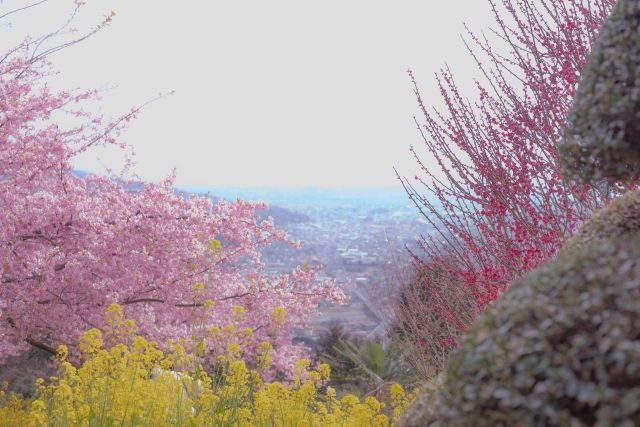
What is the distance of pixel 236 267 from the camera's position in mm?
10289

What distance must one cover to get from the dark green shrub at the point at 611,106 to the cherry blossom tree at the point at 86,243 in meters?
4.63

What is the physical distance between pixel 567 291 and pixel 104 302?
262 inches

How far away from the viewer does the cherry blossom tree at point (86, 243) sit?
7617 mm

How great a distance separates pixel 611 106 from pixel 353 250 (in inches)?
1500

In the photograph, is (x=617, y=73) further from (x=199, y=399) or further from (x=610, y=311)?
(x=199, y=399)

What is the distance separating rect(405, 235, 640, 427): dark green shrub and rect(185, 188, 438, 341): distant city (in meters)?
8.00

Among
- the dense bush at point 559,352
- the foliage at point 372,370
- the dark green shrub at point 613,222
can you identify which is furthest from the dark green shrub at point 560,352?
the foliage at point 372,370

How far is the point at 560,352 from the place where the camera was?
185cm

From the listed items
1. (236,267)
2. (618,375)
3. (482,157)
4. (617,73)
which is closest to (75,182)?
(236,267)

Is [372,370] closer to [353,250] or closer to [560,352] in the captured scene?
[560,352]

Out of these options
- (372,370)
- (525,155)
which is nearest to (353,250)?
(372,370)

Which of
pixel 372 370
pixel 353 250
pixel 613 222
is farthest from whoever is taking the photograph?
pixel 353 250

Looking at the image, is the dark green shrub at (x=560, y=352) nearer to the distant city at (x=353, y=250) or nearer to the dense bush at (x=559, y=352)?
the dense bush at (x=559, y=352)

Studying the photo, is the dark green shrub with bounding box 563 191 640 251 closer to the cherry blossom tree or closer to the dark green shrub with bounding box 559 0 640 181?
the dark green shrub with bounding box 559 0 640 181
